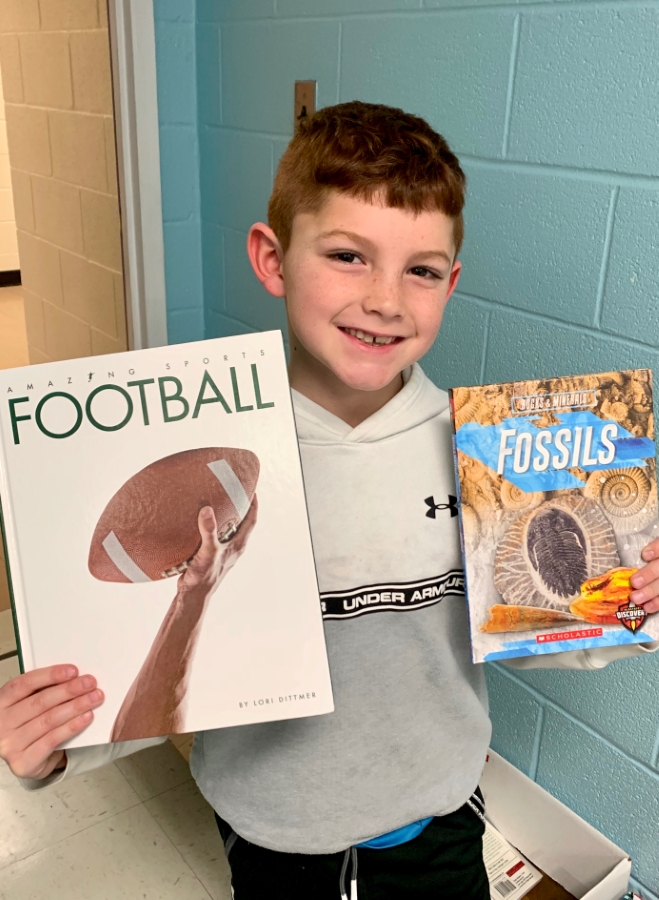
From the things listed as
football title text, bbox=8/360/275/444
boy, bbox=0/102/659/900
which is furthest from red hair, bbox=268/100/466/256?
football title text, bbox=8/360/275/444

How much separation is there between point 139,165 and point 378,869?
1.62 meters

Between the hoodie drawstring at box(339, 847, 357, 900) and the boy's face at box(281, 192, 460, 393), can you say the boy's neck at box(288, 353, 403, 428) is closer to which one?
the boy's face at box(281, 192, 460, 393)

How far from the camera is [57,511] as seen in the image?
27.0 inches

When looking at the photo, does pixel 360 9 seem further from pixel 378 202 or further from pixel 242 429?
pixel 242 429

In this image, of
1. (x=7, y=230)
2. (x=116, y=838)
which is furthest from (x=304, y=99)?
(x=7, y=230)

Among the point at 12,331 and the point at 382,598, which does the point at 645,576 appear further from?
the point at 12,331

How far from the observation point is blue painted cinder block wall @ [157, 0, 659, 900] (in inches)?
38.5

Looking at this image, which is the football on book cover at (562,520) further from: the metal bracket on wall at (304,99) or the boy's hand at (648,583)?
the metal bracket on wall at (304,99)

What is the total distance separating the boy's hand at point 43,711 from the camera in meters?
0.68

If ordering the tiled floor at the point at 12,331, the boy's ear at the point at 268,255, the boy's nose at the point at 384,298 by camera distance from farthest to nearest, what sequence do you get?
the tiled floor at the point at 12,331
the boy's ear at the point at 268,255
the boy's nose at the point at 384,298

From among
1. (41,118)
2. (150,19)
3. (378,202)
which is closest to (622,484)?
(378,202)

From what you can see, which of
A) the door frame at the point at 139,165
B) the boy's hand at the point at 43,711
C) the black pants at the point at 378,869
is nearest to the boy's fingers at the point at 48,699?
the boy's hand at the point at 43,711

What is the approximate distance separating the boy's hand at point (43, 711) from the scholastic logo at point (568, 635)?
1.43 ft

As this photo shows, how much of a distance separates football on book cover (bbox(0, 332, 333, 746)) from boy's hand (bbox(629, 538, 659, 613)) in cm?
33
